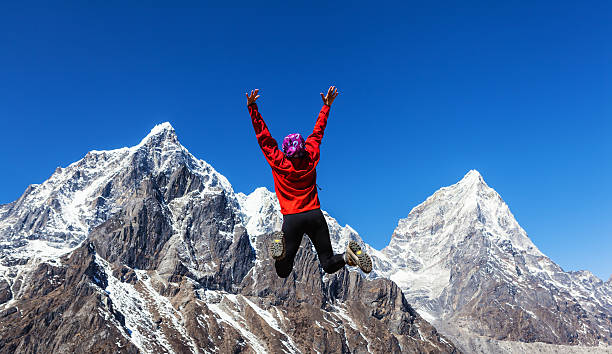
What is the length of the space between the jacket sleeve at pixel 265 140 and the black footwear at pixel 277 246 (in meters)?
1.55

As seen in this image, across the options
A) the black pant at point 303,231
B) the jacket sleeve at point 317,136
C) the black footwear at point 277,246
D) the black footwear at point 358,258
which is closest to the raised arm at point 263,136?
the jacket sleeve at point 317,136

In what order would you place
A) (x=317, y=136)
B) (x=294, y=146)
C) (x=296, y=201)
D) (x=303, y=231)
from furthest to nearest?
(x=317, y=136)
(x=303, y=231)
(x=296, y=201)
(x=294, y=146)

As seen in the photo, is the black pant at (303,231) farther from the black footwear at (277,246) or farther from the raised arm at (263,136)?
the raised arm at (263,136)

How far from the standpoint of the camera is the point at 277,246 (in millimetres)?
12156

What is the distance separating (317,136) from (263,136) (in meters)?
1.32

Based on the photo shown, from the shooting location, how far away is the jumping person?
12305 millimetres

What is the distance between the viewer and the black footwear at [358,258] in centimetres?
1218

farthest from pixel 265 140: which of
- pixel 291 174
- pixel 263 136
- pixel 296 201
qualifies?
pixel 296 201

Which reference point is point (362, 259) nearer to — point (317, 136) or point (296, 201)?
point (296, 201)

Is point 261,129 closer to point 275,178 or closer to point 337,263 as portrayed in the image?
point 275,178

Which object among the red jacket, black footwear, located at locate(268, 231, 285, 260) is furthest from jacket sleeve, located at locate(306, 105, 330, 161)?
black footwear, located at locate(268, 231, 285, 260)

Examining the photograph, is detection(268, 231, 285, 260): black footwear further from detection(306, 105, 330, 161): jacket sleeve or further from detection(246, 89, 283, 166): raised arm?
detection(306, 105, 330, 161): jacket sleeve

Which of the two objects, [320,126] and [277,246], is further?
[320,126]

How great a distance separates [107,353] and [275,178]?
7221 inches
